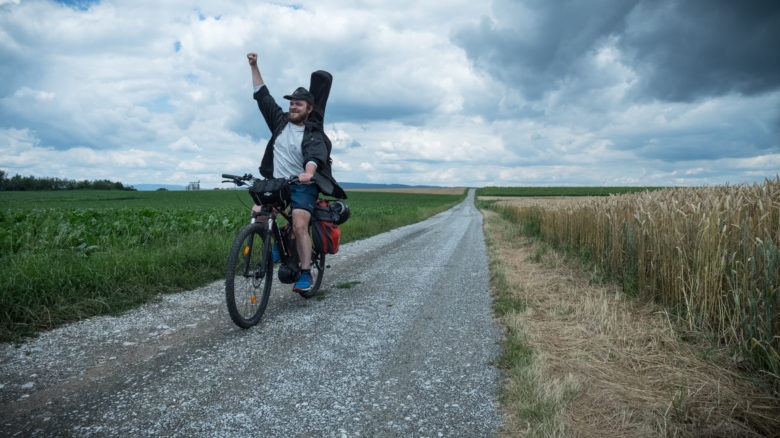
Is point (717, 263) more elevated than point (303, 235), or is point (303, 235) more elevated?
point (303, 235)

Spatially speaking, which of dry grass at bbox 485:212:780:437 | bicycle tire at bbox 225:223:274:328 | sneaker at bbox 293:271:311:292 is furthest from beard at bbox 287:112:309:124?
dry grass at bbox 485:212:780:437

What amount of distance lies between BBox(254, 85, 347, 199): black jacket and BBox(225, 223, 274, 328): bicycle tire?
0.87m

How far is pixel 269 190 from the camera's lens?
401 centimetres

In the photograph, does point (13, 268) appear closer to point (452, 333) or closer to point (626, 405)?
point (452, 333)

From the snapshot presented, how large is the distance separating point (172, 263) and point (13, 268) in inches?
69.5

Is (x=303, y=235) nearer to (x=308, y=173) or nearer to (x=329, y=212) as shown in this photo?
(x=329, y=212)

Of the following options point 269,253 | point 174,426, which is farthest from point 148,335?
point 174,426

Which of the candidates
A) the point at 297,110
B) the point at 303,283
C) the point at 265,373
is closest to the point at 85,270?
the point at 303,283

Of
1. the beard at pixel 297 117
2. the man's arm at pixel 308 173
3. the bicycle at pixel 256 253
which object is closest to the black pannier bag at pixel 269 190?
the bicycle at pixel 256 253

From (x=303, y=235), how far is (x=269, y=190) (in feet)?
2.47

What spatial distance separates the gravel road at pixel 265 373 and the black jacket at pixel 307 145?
1.46m

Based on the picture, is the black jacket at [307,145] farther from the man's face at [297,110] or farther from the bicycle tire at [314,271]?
the bicycle tire at [314,271]

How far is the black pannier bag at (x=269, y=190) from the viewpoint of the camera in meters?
4.01

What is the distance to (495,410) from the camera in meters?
2.37
